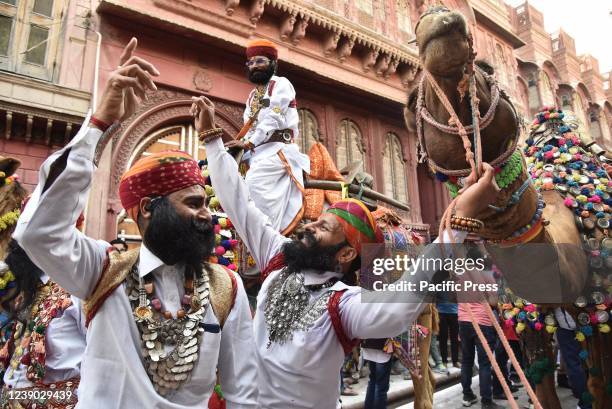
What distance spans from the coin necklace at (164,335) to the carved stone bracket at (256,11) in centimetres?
905

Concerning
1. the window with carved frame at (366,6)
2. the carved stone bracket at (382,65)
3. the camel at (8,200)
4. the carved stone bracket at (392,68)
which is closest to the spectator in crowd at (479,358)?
the camel at (8,200)

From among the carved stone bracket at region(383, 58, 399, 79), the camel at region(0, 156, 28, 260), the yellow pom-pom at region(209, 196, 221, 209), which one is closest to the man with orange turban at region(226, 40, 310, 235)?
the yellow pom-pom at region(209, 196, 221, 209)

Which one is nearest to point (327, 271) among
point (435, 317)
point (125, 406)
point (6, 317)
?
point (125, 406)

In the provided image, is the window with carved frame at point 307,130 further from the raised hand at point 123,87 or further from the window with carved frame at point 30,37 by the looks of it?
the raised hand at point 123,87

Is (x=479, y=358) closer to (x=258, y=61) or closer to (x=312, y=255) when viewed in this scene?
(x=312, y=255)

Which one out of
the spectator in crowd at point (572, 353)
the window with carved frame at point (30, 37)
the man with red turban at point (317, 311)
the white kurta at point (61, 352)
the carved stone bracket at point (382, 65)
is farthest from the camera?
the carved stone bracket at point (382, 65)

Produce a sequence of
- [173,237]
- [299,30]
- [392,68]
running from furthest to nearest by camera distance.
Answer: [392,68], [299,30], [173,237]

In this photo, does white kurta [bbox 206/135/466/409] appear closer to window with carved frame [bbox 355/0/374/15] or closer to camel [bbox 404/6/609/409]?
camel [bbox 404/6/609/409]

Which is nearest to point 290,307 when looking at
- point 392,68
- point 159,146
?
point 159,146

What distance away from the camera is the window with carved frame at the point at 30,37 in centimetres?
734

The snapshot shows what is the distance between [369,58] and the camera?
1161cm

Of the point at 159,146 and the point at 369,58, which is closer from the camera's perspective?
the point at 159,146

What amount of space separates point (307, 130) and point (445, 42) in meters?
9.15

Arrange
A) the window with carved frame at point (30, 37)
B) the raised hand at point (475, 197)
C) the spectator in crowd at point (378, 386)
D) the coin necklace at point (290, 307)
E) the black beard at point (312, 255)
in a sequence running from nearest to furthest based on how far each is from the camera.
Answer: the raised hand at point (475, 197) < the coin necklace at point (290, 307) < the black beard at point (312, 255) < the spectator in crowd at point (378, 386) < the window with carved frame at point (30, 37)
